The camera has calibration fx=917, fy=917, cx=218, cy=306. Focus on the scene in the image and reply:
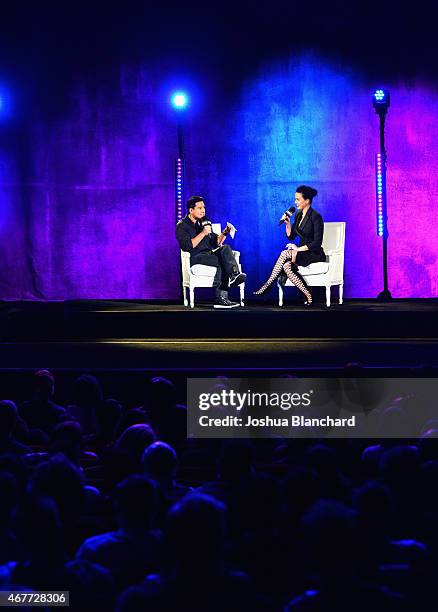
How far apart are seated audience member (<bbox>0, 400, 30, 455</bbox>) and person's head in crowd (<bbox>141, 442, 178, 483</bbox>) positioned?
0.75 meters

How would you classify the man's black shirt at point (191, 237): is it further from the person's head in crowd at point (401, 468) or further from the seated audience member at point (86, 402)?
the person's head in crowd at point (401, 468)

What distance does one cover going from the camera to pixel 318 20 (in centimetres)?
844

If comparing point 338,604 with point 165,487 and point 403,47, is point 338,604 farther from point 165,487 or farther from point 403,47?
point 403,47

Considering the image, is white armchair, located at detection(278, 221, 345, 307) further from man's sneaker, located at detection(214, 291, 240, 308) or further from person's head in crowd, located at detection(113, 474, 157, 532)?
person's head in crowd, located at detection(113, 474, 157, 532)

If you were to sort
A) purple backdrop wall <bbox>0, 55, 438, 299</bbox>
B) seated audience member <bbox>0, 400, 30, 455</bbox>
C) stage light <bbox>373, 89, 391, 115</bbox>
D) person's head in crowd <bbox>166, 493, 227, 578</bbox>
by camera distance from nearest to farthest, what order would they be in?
person's head in crowd <bbox>166, 493, 227, 578</bbox>
seated audience member <bbox>0, 400, 30, 455</bbox>
stage light <bbox>373, 89, 391, 115</bbox>
purple backdrop wall <bbox>0, 55, 438, 299</bbox>

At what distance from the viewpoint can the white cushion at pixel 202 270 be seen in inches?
293

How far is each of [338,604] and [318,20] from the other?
24.7ft

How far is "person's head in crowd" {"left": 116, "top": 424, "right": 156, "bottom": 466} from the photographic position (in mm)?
2812

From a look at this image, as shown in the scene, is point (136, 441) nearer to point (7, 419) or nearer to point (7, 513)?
point (7, 419)

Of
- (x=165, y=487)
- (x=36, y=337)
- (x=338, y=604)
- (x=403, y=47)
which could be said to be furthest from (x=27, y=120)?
(x=338, y=604)

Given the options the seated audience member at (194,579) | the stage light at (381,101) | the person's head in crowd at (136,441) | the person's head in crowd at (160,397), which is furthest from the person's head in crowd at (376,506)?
the stage light at (381,101)

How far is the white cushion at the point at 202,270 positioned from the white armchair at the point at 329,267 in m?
0.57

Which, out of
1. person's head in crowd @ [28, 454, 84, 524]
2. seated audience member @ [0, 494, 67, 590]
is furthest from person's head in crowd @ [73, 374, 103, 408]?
seated audience member @ [0, 494, 67, 590]

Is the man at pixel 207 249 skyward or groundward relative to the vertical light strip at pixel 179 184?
groundward
